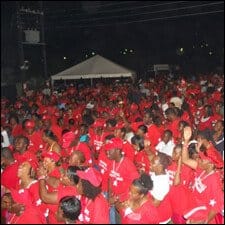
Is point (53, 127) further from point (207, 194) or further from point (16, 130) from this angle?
point (207, 194)

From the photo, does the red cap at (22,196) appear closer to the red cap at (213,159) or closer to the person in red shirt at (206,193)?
the person in red shirt at (206,193)

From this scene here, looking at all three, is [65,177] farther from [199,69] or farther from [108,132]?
[199,69]

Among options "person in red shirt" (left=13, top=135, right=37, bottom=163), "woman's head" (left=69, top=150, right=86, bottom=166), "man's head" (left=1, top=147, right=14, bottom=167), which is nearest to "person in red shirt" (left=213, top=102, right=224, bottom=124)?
"person in red shirt" (left=13, top=135, right=37, bottom=163)

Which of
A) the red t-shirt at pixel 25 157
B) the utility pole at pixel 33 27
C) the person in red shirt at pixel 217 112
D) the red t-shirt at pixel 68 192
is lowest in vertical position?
the red t-shirt at pixel 68 192

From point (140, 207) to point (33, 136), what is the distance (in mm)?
4703

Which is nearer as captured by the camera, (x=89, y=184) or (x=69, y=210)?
(x=69, y=210)

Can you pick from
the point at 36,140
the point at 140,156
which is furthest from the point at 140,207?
the point at 36,140

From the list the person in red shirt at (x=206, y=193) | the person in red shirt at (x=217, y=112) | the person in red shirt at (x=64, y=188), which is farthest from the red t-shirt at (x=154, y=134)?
the person in red shirt at (x=64, y=188)

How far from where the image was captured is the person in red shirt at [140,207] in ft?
15.2

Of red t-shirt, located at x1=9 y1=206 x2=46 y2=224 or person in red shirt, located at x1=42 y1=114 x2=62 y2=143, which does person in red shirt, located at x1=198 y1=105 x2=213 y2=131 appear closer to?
person in red shirt, located at x1=42 y1=114 x2=62 y2=143

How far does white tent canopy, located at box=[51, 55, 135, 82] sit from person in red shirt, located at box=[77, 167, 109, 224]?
16.4 m

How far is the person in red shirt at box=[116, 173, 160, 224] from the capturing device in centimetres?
463

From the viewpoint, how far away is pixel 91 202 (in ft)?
15.6

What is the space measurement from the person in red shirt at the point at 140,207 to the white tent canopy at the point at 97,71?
1654cm
